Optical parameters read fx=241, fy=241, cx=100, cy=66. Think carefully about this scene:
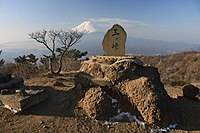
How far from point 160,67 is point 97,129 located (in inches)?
788

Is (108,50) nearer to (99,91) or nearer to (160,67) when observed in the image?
(99,91)

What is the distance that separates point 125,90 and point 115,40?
6.64 feet

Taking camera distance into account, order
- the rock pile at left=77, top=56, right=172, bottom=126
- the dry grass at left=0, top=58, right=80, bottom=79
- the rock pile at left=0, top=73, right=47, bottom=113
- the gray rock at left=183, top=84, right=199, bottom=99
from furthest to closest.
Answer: the dry grass at left=0, top=58, right=80, bottom=79 < the gray rock at left=183, top=84, right=199, bottom=99 < the rock pile at left=0, top=73, right=47, bottom=113 < the rock pile at left=77, top=56, right=172, bottom=126

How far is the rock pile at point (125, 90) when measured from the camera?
6184 mm

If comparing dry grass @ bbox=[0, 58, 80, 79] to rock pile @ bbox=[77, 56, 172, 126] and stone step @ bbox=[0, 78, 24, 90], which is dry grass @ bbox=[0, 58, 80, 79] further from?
rock pile @ bbox=[77, 56, 172, 126]

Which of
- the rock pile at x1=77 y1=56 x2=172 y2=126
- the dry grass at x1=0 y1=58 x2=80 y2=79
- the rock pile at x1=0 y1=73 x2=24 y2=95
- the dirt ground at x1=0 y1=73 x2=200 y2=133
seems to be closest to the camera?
the dirt ground at x1=0 y1=73 x2=200 y2=133

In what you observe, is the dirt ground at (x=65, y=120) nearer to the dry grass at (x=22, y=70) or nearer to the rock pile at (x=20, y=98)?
the rock pile at (x=20, y=98)

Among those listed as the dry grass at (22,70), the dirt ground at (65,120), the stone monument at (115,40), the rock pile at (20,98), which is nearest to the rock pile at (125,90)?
the dirt ground at (65,120)

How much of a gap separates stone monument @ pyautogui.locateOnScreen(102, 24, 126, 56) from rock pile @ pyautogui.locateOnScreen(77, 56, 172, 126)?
0.83 metres

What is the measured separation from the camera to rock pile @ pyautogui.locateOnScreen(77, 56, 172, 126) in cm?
618

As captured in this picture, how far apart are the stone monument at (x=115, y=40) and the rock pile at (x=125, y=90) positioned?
2.73ft

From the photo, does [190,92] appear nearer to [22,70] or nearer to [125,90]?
[125,90]

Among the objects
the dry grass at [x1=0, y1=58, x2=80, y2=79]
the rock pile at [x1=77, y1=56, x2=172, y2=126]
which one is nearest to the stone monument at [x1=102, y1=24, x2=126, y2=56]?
the rock pile at [x1=77, y1=56, x2=172, y2=126]

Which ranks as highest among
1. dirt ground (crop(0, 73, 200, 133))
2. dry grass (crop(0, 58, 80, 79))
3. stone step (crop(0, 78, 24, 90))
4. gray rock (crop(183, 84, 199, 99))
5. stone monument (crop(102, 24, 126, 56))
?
stone monument (crop(102, 24, 126, 56))
